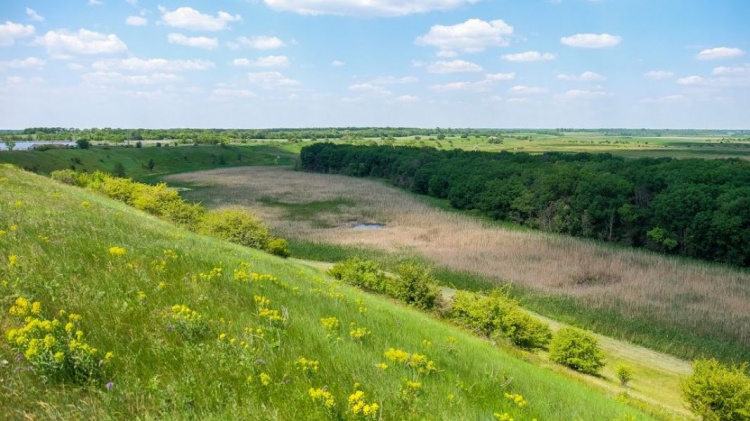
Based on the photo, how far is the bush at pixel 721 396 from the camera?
19984mm

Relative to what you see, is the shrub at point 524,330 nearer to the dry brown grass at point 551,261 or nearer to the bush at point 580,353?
the bush at point 580,353

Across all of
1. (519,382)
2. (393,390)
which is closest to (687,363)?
(519,382)

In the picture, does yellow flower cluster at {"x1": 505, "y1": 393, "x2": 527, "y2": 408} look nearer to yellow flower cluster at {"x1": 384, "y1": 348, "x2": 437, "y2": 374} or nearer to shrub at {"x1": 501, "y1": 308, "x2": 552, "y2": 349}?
yellow flower cluster at {"x1": 384, "y1": 348, "x2": 437, "y2": 374}

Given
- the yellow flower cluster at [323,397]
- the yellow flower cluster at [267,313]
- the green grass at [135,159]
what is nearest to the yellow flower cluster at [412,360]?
the yellow flower cluster at [323,397]

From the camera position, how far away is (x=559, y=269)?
51.2 metres

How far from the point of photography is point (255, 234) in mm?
43156

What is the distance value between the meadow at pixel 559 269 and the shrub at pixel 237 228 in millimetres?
13050

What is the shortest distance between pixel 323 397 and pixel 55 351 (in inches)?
129

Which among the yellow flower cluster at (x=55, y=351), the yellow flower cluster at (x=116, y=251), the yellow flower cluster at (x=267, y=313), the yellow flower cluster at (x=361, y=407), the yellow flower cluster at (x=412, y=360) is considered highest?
the yellow flower cluster at (x=116, y=251)

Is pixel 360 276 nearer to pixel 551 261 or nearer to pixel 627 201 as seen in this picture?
pixel 551 261

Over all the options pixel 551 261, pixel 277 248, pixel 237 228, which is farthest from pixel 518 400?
pixel 551 261

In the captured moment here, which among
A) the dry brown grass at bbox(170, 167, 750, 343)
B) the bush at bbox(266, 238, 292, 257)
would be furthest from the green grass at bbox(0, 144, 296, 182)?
the bush at bbox(266, 238, 292, 257)

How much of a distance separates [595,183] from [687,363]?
4884 cm

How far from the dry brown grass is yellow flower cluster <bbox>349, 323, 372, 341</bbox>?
37.7m
